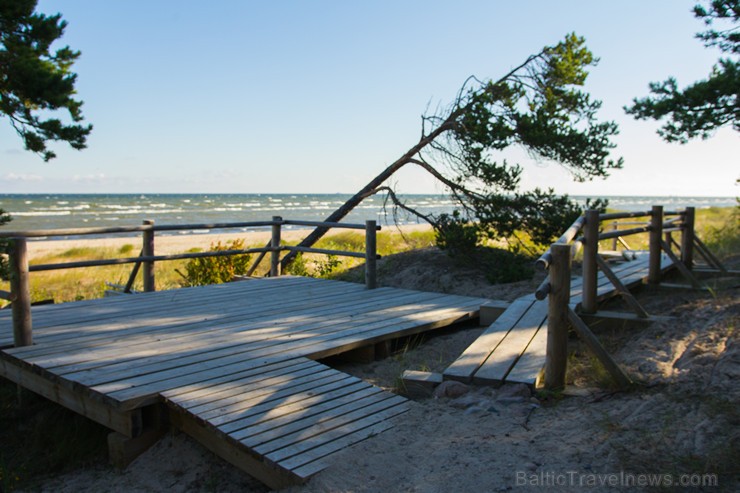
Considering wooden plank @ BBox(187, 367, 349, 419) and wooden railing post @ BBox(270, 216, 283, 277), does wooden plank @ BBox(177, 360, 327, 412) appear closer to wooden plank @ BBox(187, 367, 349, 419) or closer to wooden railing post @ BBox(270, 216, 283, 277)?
wooden plank @ BBox(187, 367, 349, 419)

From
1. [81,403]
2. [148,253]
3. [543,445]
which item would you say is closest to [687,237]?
[543,445]

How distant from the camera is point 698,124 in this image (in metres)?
7.91

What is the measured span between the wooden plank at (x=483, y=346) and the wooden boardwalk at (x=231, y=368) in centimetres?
51

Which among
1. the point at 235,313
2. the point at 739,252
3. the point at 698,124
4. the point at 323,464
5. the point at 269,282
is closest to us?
the point at 323,464

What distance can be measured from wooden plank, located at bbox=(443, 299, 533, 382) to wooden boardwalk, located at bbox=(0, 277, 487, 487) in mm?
513

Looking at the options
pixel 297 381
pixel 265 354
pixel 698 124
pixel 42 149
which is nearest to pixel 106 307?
pixel 42 149

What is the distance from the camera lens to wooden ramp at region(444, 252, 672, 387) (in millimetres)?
4059

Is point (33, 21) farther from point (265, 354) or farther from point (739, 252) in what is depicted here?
point (739, 252)

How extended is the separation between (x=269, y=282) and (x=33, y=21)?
15.6 ft

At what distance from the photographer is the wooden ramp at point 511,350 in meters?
4.06

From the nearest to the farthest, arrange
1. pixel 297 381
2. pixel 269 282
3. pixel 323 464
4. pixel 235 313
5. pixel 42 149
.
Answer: pixel 323 464 < pixel 297 381 < pixel 42 149 < pixel 235 313 < pixel 269 282

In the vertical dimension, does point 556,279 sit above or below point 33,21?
below

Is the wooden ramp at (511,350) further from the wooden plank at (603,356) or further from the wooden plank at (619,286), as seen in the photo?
the wooden plank at (619,286)

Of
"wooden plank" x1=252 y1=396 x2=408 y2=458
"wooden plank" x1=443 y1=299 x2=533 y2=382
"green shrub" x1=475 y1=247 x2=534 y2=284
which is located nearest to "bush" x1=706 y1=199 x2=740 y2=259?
"green shrub" x1=475 y1=247 x2=534 y2=284
